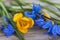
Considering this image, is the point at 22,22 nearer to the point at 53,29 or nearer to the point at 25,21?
the point at 25,21

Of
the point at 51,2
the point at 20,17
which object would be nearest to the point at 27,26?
the point at 20,17

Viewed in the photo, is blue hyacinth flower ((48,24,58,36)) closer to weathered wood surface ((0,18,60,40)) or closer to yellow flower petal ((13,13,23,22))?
weathered wood surface ((0,18,60,40))

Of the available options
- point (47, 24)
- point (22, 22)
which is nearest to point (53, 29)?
point (47, 24)

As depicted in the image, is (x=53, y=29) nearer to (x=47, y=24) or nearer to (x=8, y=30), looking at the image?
(x=47, y=24)

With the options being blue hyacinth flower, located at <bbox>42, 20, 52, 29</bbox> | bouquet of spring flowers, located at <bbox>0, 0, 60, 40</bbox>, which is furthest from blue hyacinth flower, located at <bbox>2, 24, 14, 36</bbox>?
blue hyacinth flower, located at <bbox>42, 20, 52, 29</bbox>

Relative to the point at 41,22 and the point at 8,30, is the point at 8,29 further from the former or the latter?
the point at 41,22

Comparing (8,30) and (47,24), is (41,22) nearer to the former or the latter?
(47,24)

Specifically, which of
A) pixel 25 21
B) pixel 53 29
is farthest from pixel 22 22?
pixel 53 29

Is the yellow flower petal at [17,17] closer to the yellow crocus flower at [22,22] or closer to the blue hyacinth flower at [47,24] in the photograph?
the yellow crocus flower at [22,22]
